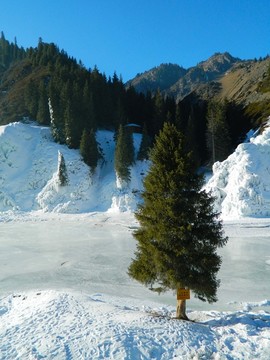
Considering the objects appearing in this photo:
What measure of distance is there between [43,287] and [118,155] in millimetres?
31776

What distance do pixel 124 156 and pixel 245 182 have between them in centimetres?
1897

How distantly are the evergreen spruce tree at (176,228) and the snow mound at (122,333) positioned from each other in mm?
1476

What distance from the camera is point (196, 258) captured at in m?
12.4

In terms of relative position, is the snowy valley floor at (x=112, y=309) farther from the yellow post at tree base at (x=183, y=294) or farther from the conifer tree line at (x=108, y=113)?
the conifer tree line at (x=108, y=113)

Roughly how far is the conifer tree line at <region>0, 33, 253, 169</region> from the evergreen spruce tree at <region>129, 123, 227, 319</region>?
33958mm

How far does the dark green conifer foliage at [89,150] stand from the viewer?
5084 centimetres

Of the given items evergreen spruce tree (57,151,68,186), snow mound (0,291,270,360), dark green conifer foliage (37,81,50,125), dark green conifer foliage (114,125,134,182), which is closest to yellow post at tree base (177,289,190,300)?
snow mound (0,291,270,360)

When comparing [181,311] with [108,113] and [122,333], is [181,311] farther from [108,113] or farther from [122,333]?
[108,113]

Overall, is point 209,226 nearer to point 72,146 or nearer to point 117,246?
point 117,246

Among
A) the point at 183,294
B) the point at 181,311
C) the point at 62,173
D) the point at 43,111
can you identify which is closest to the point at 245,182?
the point at 181,311

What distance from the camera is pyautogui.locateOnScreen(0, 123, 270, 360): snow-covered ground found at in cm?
1048

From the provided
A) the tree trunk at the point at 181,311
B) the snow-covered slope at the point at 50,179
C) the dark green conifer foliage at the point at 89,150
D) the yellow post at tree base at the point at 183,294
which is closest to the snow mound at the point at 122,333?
the tree trunk at the point at 181,311

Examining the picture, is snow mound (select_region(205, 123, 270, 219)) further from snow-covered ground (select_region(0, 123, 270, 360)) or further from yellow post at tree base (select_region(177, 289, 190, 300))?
yellow post at tree base (select_region(177, 289, 190, 300))

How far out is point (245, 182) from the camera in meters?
36.1
